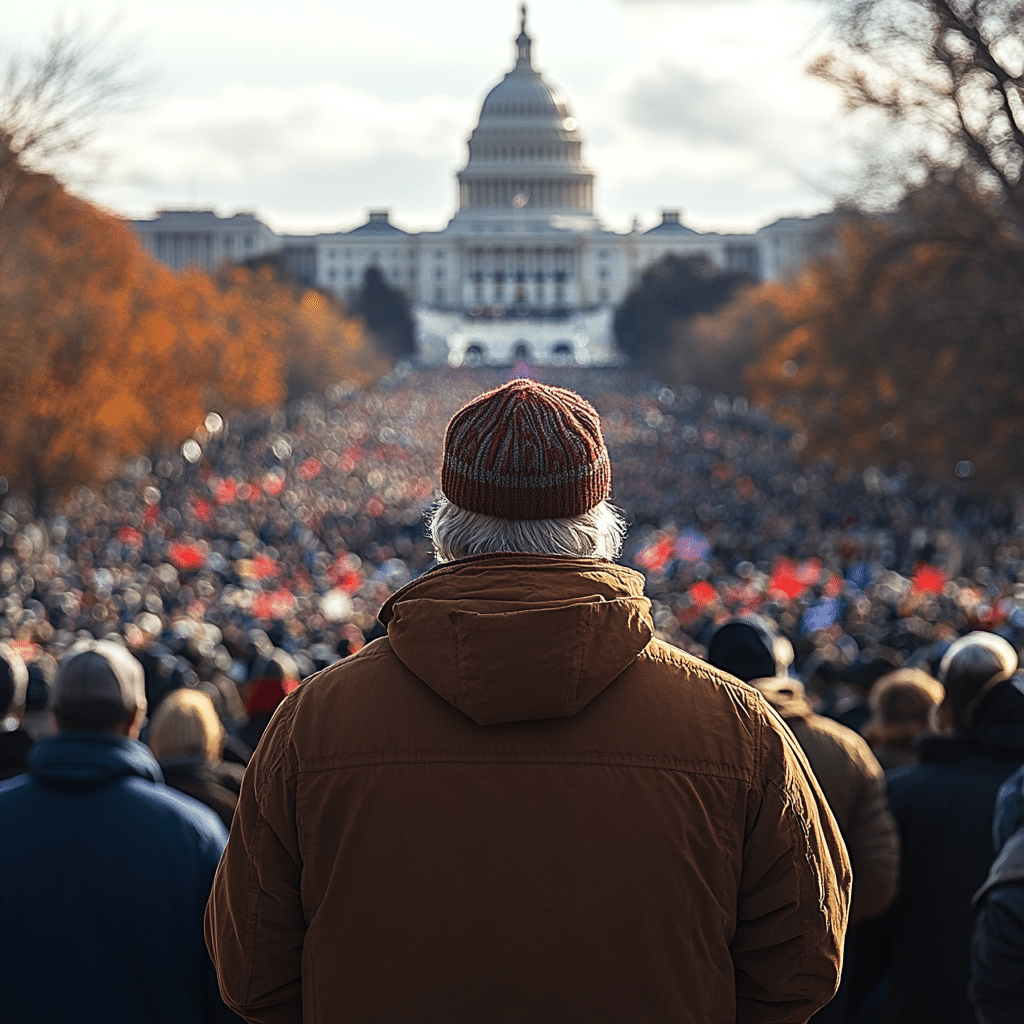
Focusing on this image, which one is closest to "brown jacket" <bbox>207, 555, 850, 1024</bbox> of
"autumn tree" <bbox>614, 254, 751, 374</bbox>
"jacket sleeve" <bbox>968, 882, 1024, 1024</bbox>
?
"jacket sleeve" <bbox>968, 882, 1024, 1024</bbox>

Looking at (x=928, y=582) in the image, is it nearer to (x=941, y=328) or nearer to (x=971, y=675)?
(x=941, y=328)

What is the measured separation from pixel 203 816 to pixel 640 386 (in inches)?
3510

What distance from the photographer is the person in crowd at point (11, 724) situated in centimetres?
513

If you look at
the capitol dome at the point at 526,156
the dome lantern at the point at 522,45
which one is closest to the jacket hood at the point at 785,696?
the capitol dome at the point at 526,156

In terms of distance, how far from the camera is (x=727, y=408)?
263ft

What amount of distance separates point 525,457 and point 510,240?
150m

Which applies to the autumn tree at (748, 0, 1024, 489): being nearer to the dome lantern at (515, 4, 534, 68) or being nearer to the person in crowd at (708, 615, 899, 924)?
the person in crowd at (708, 615, 899, 924)

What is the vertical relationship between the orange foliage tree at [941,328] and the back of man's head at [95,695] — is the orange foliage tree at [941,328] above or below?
above

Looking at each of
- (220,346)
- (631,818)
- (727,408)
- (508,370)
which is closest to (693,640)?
(631,818)

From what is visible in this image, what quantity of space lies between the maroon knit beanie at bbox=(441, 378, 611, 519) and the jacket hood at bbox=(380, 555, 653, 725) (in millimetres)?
131

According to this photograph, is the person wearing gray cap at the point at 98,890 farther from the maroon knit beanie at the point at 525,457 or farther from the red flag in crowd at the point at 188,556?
the red flag in crowd at the point at 188,556

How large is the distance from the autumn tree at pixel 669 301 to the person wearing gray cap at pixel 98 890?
295 ft

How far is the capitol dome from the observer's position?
155125 millimetres

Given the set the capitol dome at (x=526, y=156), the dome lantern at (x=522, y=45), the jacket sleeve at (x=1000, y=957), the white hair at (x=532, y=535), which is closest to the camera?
the white hair at (x=532, y=535)
